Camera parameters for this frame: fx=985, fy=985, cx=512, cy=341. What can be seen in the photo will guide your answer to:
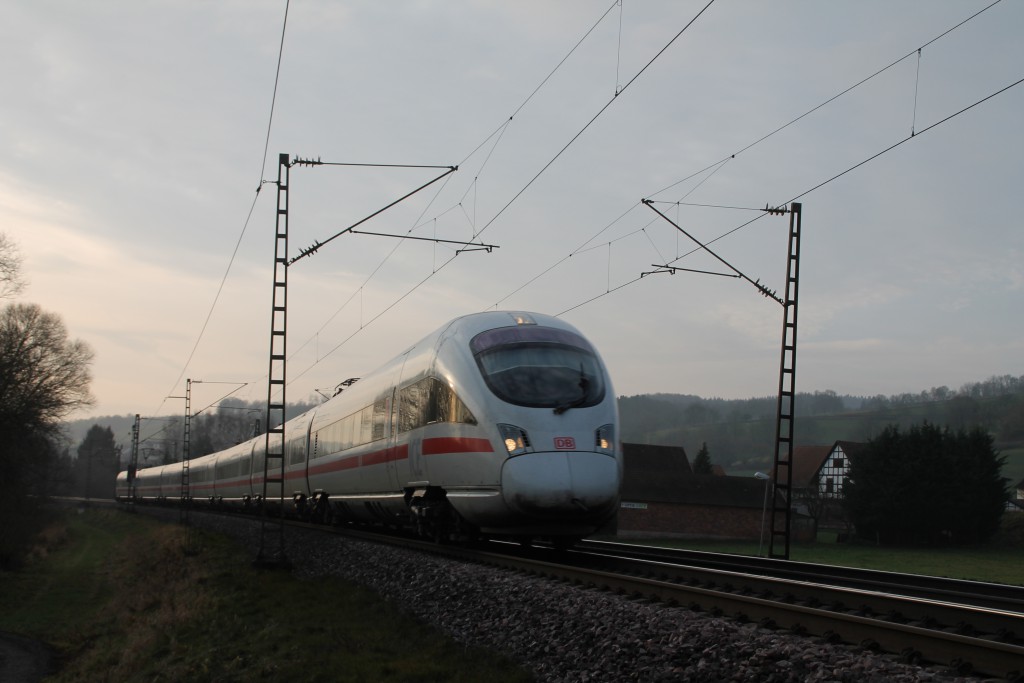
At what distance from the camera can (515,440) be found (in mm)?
13320

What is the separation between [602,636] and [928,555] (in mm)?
43471

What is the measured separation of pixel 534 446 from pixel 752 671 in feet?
21.7

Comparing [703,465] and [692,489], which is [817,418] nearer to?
[703,465]

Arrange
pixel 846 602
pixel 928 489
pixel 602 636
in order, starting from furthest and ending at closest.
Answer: pixel 928 489 → pixel 846 602 → pixel 602 636

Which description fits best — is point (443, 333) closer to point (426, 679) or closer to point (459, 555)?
point (459, 555)

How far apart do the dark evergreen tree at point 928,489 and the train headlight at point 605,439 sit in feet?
154

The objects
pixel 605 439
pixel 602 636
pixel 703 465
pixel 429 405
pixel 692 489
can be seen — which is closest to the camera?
pixel 602 636

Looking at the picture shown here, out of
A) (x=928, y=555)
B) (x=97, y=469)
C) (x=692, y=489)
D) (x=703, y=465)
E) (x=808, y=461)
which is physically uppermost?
(x=692, y=489)

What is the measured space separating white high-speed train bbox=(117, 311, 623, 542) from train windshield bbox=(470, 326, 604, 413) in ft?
0.07

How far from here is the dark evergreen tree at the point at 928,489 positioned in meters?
54.9

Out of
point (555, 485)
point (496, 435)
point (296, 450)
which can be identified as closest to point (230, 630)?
point (496, 435)

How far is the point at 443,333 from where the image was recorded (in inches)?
658

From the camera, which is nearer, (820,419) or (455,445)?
(455,445)

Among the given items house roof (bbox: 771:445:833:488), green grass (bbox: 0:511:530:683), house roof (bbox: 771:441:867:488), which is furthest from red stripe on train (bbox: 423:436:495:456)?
house roof (bbox: 771:445:833:488)
